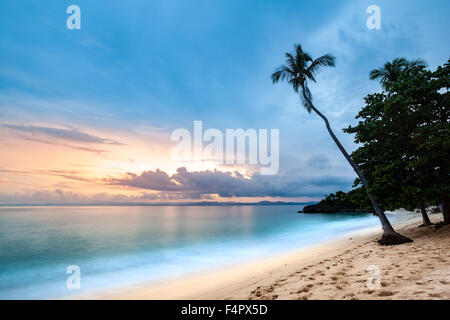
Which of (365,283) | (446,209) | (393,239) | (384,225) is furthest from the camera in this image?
(446,209)

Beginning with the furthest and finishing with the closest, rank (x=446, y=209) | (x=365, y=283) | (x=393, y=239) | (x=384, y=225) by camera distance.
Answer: (x=446, y=209) < (x=384, y=225) < (x=393, y=239) < (x=365, y=283)

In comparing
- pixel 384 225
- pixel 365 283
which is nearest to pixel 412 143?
pixel 384 225

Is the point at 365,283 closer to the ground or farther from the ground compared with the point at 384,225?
closer to the ground

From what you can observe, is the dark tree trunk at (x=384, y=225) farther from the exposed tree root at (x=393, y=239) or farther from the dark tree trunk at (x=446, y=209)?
the dark tree trunk at (x=446, y=209)

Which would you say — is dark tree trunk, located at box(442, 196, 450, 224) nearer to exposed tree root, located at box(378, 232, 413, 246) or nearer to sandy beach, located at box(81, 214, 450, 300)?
exposed tree root, located at box(378, 232, 413, 246)

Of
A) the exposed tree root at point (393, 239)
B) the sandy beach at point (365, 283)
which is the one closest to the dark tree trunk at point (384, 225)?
the exposed tree root at point (393, 239)

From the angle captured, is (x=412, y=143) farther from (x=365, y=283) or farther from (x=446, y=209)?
(x=365, y=283)

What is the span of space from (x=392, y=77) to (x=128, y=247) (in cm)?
2869

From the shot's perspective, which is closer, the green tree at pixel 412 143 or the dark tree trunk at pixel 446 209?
the green tree at pixel 412 143

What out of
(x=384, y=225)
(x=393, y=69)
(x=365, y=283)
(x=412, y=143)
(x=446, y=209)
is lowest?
(x=365, y=283)

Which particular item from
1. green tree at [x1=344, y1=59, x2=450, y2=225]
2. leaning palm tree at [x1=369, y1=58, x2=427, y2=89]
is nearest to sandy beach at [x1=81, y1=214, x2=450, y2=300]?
green tree at [x1=344, y1=59, x2=450, y2=225]

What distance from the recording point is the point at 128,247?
20.7m
